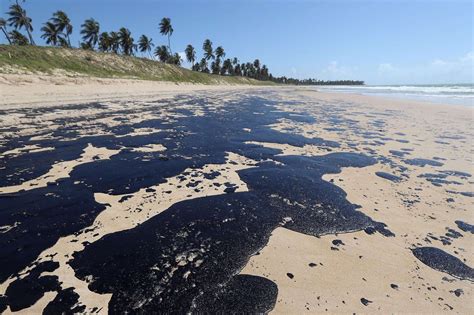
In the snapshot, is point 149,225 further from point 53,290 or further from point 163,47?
point 163,47

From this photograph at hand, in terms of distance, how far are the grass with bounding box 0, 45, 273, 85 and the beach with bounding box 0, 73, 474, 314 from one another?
27645 millimetres

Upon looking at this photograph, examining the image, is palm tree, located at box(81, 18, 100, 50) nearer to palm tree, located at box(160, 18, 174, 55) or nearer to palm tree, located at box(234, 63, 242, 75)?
palm tree, located at box(160, 18, 174, 55)

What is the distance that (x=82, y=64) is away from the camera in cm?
4272

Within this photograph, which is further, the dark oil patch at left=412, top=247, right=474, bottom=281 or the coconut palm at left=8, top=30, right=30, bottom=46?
the coconut palm at left=8, top=30, right=30, bottom=46

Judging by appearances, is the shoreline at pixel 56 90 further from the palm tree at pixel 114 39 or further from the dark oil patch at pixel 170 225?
the palm tree at pixel 114 39

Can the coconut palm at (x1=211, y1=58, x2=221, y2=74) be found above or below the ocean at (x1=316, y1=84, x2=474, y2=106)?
above

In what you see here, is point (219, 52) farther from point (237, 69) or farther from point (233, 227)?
point (233, 227)

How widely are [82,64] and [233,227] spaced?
4770cm

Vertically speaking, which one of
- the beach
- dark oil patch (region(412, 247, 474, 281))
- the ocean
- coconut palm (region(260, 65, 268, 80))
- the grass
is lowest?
dark oil patch (region(412, 247, 474, 281))

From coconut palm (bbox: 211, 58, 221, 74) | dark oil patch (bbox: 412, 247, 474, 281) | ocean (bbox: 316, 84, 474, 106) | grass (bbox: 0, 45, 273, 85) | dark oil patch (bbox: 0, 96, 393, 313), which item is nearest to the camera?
dark oil patch (bbox: 0, 96, 393, 313)

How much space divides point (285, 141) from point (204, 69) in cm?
11170

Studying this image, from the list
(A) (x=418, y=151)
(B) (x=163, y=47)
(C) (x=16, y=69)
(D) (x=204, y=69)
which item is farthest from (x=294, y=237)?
(D) (x=204, y=69)

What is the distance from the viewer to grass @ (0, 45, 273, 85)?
30.6 m

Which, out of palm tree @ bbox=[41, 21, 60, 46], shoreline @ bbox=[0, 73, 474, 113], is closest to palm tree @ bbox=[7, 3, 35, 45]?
palm tree @ bbox=[41, 21, 60, 46]
